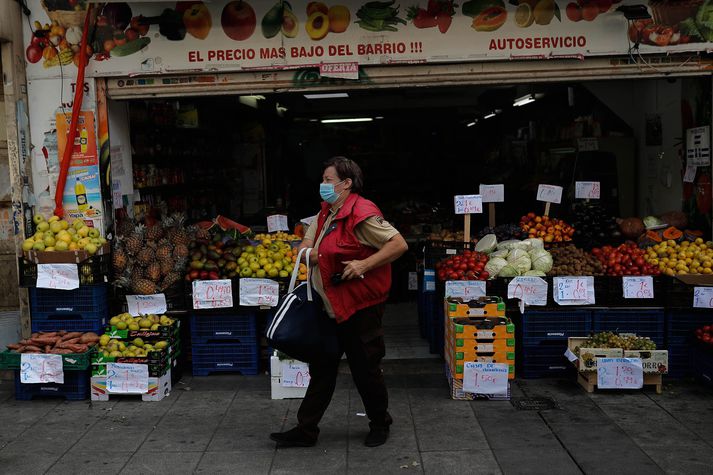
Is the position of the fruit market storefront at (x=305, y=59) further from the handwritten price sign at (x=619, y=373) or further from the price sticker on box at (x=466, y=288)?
the handwritten price sign at (x=619, y=373)

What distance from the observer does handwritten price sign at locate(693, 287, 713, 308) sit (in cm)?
686

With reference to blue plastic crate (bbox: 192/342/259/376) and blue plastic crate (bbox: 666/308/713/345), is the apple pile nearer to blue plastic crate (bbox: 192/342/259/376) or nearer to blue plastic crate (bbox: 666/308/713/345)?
blue plastic crate (bbox: 192/342/259/376)

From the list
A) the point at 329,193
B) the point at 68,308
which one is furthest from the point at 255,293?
the point at 329,193

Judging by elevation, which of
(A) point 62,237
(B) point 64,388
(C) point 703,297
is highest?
(A) point 62,237

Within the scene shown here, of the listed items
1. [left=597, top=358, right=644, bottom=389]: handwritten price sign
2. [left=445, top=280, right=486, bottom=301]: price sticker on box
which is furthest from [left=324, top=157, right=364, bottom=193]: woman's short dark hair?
[left=597, top=358, right=644, bottom=389]: handwritten price sign

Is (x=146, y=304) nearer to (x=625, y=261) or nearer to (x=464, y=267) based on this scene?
(x=464, y=267)

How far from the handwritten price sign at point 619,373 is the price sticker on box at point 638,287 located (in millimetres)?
733

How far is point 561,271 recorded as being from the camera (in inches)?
283

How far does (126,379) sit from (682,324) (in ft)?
17.0

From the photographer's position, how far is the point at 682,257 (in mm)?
7309

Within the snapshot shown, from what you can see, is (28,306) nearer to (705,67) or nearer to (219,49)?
(219,49)

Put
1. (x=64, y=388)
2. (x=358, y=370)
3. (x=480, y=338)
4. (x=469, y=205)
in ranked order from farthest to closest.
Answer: (x=469, y=205) → (x=64, y=388) → (x=480, y=338) → (x=358, y=370)

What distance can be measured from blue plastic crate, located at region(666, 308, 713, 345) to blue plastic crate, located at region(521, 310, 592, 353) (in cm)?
75

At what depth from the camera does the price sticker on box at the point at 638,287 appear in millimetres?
6961
